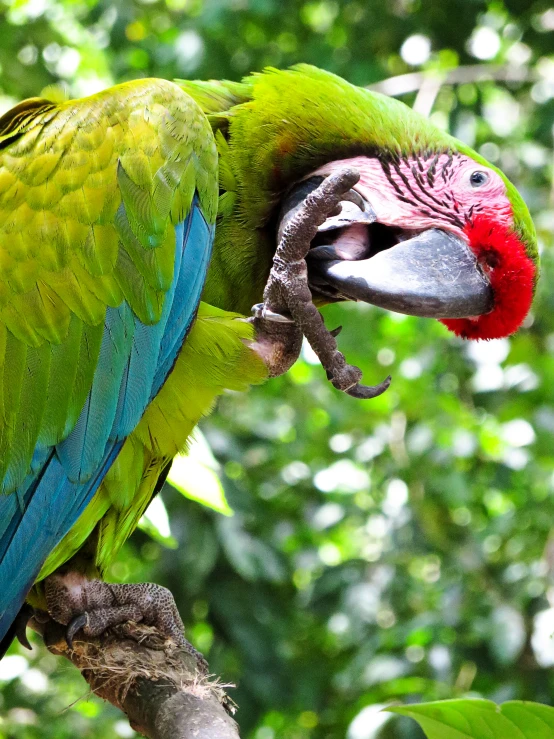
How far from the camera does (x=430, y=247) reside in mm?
1461

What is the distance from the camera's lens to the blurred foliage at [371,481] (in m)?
2.69

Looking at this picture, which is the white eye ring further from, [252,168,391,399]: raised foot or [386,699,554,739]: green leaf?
[386,699,554,739]: green leaf

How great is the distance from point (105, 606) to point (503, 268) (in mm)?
894

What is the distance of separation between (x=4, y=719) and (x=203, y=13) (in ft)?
7.83

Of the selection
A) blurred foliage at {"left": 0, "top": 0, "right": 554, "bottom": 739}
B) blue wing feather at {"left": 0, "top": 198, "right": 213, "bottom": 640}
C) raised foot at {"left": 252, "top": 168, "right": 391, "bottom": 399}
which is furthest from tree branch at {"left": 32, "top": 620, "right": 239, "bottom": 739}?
blurred foliage at {"left": 0, "top": 0, "right": 554, "bottom": 739}

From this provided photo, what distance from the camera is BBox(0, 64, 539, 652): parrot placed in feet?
4.46

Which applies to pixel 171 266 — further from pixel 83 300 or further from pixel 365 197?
pixel 365 197

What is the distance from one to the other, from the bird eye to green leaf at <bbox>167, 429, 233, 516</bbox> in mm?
666

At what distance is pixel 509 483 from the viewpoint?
289 cm

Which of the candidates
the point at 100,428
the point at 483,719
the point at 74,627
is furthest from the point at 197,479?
the point at 483,719

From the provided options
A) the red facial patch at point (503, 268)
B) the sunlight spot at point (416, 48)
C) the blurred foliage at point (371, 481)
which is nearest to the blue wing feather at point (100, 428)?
the red facial patch at point (503, 268)

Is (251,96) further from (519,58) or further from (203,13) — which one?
(519,58)

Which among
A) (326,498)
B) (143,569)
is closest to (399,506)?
(326,498)

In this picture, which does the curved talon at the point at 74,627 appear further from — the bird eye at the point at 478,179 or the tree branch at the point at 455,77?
the tree branch at the point at 455,77
